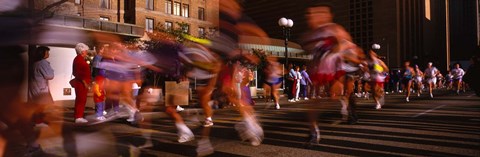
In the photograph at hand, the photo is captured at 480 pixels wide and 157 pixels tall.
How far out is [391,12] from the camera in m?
88.7

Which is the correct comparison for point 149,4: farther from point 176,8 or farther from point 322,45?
point 322,45

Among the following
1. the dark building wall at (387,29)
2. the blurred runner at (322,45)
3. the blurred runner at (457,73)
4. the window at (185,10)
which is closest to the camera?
the blurred runner at (322,45)

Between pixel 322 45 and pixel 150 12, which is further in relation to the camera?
pixel 150 12

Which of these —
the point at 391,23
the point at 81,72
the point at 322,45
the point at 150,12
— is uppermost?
the point at 391,23

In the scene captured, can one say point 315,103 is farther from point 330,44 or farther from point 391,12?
point 391,12

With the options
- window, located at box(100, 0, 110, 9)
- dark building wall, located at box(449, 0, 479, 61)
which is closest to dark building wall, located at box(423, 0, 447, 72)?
dark building wall, located at box(449, 0, 479, 61)

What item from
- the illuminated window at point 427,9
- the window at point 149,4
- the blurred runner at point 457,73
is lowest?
the blurred runner at point 457,73

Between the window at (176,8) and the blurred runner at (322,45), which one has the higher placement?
the window at (176,8)

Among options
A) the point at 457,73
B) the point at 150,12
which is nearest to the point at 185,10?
the point at 150,12

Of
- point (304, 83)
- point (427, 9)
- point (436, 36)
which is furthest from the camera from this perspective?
point (436, 36)

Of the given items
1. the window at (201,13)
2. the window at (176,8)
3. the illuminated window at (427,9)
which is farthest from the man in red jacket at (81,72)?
the illuminated window at (427,9)

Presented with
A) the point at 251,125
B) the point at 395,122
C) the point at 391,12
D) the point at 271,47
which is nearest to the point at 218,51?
the point at 251,125

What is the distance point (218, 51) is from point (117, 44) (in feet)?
7.13

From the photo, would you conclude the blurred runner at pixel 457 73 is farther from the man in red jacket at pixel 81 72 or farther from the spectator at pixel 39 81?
the spectator at pixel 39 81
